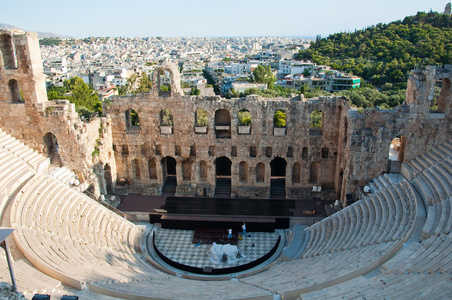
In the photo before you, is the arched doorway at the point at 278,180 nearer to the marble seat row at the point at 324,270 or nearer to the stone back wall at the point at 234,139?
the stone back wall at the point at 234,139

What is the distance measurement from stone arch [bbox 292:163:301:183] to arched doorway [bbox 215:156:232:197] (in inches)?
190

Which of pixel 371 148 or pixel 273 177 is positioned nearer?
pixel 371 148

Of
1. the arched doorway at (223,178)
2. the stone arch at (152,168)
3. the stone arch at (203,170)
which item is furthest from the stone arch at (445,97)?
the stone arch at (152,168)

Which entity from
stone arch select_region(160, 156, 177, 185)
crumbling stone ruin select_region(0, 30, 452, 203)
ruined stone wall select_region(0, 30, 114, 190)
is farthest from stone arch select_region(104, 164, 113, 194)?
stone arch select_region(160, 156, 177, 185)

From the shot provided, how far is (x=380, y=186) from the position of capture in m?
21.9

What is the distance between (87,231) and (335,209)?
1459cm

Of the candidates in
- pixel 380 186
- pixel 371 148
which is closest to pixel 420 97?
pixel 371 148

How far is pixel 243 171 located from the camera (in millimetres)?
28781

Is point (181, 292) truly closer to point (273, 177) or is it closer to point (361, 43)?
point (273, 177)

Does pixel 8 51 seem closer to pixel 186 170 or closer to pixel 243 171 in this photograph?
pixel 186 170

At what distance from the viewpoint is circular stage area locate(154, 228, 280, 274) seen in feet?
66.6

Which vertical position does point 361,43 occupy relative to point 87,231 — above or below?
above

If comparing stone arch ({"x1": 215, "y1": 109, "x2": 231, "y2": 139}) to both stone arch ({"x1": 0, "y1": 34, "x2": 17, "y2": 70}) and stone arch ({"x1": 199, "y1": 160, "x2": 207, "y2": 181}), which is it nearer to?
stone arch ({"x1": 199, "y1": 160, "x2": 207, "y2": 181})

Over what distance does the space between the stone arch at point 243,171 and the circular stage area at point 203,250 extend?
591 cm
